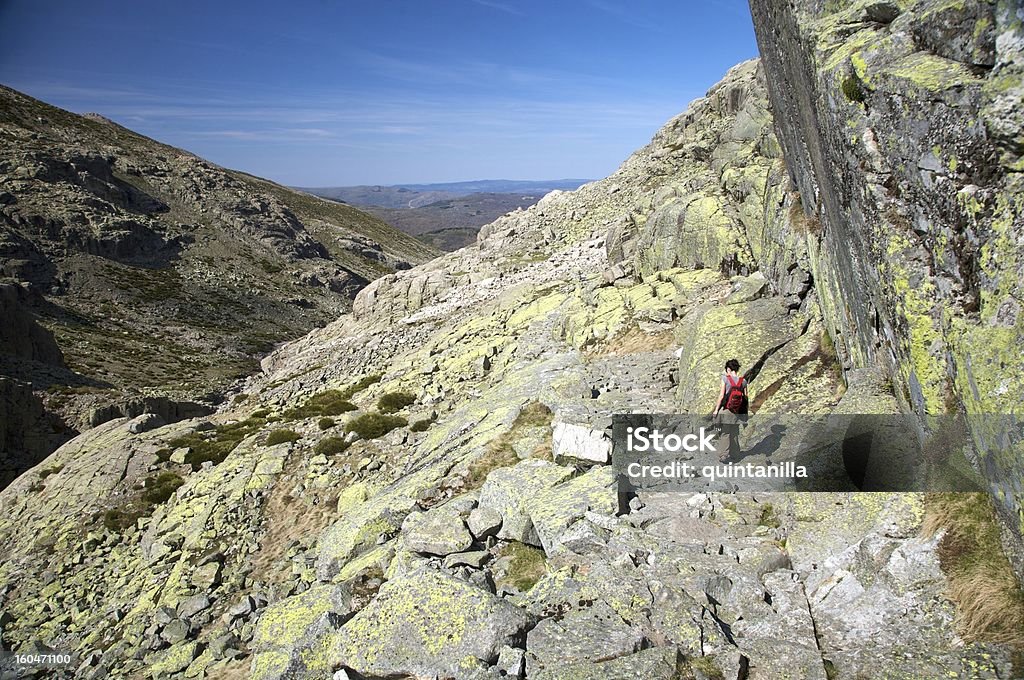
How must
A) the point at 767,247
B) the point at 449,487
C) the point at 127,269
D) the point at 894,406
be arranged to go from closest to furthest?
the point at 894,406 < the point at 449,487 < the point at 767,247 < the point at 127,269

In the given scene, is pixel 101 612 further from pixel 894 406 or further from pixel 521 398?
pixel 894 406

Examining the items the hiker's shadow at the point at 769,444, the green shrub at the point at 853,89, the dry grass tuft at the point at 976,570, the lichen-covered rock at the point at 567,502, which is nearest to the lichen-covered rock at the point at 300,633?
the lichen-covered rock at the point at 567,502

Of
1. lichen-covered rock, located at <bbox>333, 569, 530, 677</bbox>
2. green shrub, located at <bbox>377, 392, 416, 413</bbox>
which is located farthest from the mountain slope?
green shrub, located at <bbox>377, 392, 416, 413</bbox>

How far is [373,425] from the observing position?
965 inches

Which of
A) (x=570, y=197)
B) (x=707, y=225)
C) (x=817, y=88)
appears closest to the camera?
(x=817, y=88)

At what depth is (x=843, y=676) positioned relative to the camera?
24.3 ft

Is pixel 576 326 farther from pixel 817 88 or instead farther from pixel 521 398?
pixel 817 88

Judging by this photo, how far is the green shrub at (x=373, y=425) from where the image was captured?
24.0 meters

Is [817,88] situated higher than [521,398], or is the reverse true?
[817,88]

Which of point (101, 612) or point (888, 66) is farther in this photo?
point (101, 612)

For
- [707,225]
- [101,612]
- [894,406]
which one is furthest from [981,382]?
[101,612]

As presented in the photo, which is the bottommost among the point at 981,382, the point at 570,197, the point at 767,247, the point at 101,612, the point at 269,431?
the point at 101,612

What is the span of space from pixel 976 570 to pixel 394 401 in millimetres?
23724

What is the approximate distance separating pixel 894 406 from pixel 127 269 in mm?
135363
